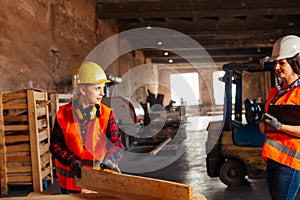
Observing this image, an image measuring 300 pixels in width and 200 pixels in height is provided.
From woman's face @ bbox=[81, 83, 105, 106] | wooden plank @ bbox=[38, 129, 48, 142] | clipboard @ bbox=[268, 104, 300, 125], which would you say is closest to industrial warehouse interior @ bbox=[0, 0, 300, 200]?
wooden plank @ bbox=[38, 129, 48, 142]

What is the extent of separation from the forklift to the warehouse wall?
306cm

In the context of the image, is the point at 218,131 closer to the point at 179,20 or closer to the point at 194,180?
the point at 194,180

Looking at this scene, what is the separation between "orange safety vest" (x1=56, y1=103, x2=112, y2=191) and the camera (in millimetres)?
2117

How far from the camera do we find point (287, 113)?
2.22m

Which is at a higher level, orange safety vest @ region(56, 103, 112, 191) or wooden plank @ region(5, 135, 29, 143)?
orange safety vest @ region(56, 103, 112, 191)

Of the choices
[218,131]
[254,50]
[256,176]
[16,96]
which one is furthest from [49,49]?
[254,50]

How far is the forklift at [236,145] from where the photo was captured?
16.4 feet

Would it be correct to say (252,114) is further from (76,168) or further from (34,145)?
(76,168)

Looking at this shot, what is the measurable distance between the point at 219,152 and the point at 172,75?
2235cm

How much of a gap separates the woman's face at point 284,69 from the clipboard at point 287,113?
0.19 meters

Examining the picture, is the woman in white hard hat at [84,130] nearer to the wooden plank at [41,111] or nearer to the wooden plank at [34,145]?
the wooden plank at [34,145]

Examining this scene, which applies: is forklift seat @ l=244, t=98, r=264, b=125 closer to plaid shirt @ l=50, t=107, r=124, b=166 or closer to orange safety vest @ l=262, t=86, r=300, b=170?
orange safety vest @ l=262, t=86, r=300, b=170

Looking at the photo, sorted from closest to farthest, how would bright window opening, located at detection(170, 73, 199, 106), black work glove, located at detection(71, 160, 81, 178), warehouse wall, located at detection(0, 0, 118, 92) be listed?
black work glove, located at detection(71, 160, 81, 178), warehouse wall, located at detection(0, 0, 118, 92), bright window opening, located at detection(170, 73, 199, 106)

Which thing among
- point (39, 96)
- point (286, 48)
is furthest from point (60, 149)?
point (39, 96)
